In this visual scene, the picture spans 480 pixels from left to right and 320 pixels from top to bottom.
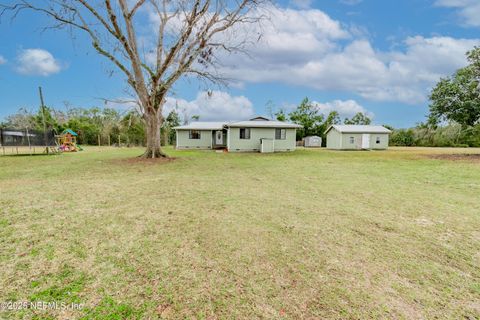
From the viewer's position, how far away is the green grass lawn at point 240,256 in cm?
182

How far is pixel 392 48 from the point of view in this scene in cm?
1742

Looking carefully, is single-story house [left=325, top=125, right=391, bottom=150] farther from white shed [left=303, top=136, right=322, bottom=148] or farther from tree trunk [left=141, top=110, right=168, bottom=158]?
tree trunk [left=141, top=110, right=168, bottom=158]

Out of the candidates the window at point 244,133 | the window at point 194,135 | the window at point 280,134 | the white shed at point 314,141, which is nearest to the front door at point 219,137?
the window at point 194,135

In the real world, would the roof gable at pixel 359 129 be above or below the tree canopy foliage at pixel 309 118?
below

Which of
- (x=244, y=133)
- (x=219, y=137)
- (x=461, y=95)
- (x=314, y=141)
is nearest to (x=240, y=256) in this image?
(x=244, y=133)

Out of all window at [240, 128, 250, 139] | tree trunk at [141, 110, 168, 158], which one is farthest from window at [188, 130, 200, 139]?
tree trunk at [141, 110, 168, 158]

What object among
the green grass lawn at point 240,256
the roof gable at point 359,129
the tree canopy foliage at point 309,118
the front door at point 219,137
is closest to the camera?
the green grass lawn at point 240,256

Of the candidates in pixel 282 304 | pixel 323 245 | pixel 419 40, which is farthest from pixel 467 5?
pixel 282 304

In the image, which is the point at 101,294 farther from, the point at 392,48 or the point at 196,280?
the point at 392,48

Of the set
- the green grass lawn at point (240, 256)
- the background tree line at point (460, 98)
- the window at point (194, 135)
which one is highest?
the background tree line at point (460, 98)

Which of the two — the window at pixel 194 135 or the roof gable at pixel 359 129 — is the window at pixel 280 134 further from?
the roof gable at pixel 359 129

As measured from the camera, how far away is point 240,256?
2535 millimetres

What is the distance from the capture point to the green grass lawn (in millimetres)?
1824

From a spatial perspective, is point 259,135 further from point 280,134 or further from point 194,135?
point 194,135
